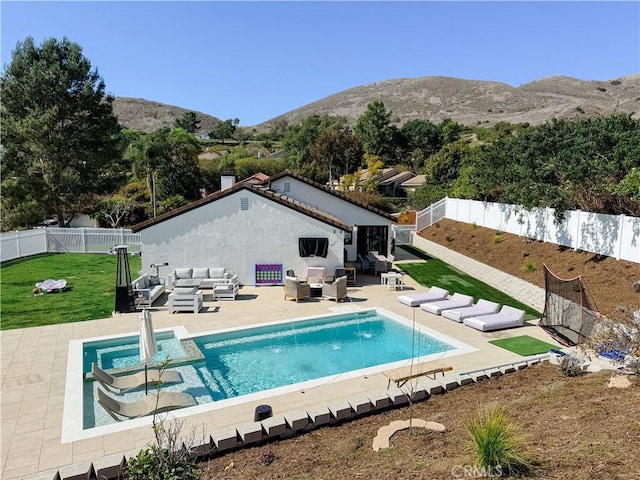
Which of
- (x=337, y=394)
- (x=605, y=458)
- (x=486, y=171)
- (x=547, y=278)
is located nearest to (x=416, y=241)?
(x=486, y=171)

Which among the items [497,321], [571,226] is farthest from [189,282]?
[571,226]

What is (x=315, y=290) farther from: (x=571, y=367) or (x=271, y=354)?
(x=571, y=367)

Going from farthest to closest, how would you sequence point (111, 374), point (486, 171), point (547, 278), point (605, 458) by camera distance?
point (486, 171) → point (547, 278) → point (111, 374) → point (605, 458)

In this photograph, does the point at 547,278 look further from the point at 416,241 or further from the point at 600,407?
the point at 416,241

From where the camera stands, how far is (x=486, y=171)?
92.8 ft

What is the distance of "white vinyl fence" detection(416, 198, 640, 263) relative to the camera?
1630 cm

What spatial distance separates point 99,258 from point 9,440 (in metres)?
20.8

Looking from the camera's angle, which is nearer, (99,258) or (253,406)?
(253,406)

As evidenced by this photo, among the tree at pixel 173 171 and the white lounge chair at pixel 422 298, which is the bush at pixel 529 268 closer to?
the white lounge chair at pixel 422 298

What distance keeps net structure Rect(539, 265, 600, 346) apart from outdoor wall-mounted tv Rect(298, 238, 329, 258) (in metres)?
9.79

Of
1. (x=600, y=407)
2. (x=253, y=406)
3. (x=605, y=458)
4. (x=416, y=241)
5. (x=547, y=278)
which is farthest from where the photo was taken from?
(x=416, y=241)

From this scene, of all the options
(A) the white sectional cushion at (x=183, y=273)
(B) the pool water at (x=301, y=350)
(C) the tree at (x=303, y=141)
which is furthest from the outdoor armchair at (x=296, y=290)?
(C) the tree at (x=303, y=141)

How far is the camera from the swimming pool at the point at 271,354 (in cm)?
984

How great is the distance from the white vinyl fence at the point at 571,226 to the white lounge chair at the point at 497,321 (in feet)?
18.0
